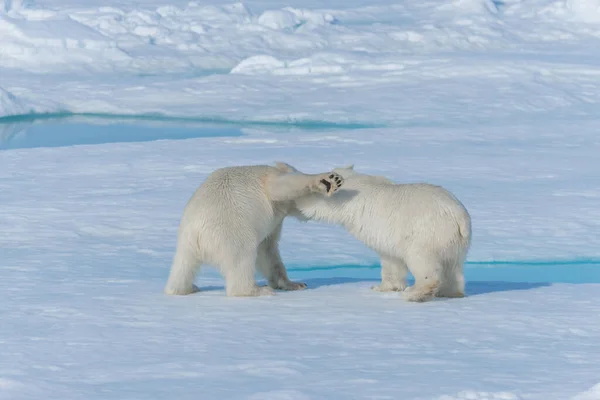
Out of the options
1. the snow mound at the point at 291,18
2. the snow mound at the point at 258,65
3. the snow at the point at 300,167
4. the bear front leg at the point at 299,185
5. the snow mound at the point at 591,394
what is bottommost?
the snow mound at the point at 291,18

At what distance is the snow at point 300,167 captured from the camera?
2.85 m

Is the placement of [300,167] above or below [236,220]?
below

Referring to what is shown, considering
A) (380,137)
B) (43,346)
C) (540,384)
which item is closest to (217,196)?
(43,346)

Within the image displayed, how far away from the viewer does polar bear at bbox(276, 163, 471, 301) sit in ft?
13.0

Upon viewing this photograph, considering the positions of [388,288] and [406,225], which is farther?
[388,288]

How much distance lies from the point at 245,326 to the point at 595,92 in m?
9.97

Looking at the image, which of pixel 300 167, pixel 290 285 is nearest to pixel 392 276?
pixel 290 285

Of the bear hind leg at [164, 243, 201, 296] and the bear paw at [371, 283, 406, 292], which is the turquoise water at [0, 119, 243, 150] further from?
the bear paw at [371, 283, 406, 292]

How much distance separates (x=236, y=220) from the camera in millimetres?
3963

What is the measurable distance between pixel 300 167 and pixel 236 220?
3.97m

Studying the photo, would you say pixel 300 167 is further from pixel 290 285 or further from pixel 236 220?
pixel 236 220

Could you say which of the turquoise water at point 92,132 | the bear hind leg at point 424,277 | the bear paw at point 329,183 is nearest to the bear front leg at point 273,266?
the bear paw at point 329,183

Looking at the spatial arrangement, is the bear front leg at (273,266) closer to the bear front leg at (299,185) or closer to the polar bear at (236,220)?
the polar bear at (236,220)

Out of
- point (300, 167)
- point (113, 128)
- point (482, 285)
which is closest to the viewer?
point (482, 285)
